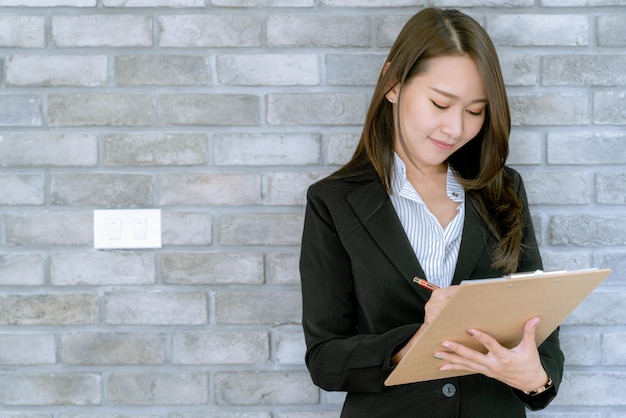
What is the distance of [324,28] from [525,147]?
2.11ft

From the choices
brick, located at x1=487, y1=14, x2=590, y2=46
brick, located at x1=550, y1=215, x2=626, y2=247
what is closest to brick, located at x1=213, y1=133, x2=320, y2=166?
brick, located at x1=487, y1=14, x2=590, y2=46

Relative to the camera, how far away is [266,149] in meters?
1.88

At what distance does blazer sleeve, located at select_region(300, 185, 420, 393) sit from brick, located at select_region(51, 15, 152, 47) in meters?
0.70

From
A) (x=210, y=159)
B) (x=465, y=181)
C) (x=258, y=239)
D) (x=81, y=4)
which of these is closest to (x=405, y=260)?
(x=465, y=181)

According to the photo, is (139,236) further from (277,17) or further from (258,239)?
(277,17)

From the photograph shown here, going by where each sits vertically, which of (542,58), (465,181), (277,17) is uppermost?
(277,17)

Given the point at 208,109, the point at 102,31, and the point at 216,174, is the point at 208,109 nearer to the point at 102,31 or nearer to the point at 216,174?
the point at 216,174

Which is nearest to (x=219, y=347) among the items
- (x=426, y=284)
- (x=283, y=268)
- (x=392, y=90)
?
(x=283, y=268)

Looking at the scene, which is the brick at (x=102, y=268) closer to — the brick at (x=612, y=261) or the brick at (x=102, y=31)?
the brick at (x=102, y=31)

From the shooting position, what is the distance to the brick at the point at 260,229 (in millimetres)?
1887

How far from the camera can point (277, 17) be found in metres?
1.85

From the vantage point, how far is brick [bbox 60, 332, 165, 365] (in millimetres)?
1909

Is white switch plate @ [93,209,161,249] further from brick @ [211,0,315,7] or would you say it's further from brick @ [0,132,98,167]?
brick @ [211,0,315,7]

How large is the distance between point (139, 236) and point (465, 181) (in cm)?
90
